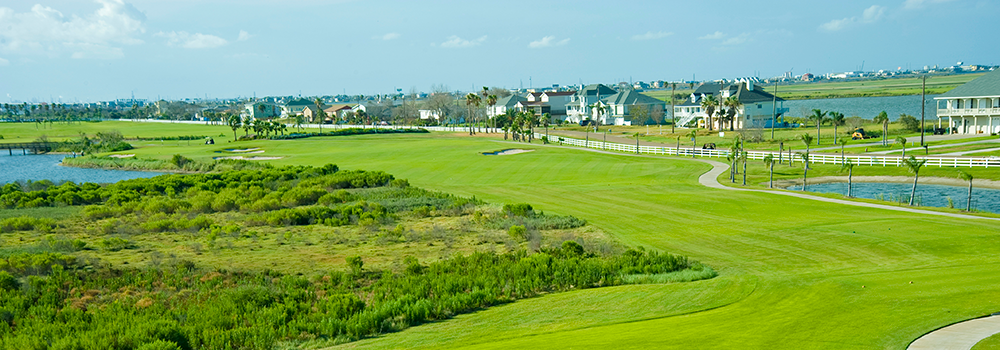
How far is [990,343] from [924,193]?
3428 cm

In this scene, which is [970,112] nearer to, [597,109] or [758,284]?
[597,109]

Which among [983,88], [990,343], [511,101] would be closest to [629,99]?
→ [511,101]

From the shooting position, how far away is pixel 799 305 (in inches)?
743

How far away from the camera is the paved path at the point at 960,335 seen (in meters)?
15.1

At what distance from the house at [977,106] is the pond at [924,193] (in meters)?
33.9

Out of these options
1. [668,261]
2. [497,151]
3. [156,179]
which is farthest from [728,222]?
[497,151]

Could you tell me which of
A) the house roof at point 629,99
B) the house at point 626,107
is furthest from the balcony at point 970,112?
the house roof at point 629,99

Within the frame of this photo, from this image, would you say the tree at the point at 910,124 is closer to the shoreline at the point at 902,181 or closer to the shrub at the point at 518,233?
the shoreline at the point at 902,181

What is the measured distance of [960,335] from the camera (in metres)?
15.7

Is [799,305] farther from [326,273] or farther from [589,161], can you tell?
[589,161]

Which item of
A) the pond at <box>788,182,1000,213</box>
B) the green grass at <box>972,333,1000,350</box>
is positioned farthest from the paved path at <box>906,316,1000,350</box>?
the pond at <box>788,182,1000,213</box>

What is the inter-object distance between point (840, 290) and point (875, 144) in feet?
194

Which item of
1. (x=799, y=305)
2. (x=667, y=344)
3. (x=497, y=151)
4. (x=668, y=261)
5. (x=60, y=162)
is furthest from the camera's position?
(x=60, y=162)

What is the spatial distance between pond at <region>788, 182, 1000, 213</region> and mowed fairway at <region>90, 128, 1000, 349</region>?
25.3ft
